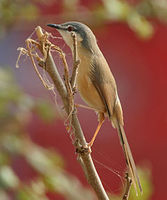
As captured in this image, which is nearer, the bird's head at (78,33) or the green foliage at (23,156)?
the bird's head at (78,33)

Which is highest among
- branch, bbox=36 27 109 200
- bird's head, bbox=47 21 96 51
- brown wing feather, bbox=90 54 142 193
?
bird's head, bbox=47 21 96 51

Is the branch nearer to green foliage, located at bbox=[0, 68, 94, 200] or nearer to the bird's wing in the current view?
the bird's wing

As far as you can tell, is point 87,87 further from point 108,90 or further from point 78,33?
point 78,33

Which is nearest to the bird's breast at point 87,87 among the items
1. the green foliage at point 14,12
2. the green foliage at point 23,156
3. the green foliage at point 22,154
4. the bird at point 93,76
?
the bird at point 93,76

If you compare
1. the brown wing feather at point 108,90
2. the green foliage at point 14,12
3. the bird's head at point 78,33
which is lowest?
the brown wing feather at point 108,90

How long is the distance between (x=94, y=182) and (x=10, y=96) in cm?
124

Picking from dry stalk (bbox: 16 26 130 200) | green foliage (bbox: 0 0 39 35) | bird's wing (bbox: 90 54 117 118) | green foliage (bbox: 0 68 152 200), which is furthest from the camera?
green foliage (bbox: 0 0 39 35)

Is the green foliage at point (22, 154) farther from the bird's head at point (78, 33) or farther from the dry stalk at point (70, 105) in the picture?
the dry stalk at point (70, 105)

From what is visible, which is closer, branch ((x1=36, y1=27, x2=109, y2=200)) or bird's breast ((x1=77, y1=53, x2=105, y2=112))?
branch ((x1=36, y1=27, x2=109, y2=200))

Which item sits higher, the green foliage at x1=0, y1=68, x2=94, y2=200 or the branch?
the green foliage at x1=0, y1=68, x2=94, y2=200

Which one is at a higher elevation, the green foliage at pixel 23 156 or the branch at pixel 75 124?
the green foliage at pixel 23 156

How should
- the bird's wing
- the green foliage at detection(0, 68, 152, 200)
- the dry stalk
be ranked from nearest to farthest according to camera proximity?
the dry stalk → the bird's wing → the green foliage at detection(0, 68, 152, 200)

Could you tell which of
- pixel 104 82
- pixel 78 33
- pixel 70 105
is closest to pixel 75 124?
pixel 70 105

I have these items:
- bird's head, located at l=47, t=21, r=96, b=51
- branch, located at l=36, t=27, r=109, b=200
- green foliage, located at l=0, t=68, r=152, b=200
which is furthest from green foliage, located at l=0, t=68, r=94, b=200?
branch, located at l=36, t=27, r=109, b=200
